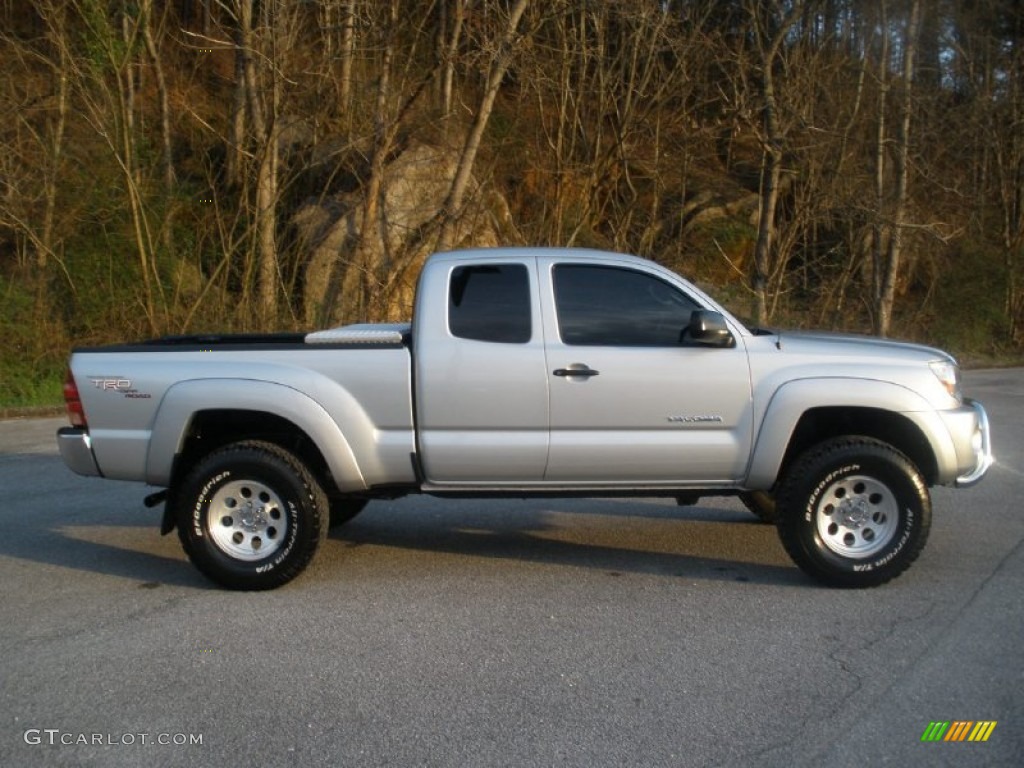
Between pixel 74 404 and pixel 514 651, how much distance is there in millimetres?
3146

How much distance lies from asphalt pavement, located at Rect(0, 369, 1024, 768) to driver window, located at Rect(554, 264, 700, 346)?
5.06 ft

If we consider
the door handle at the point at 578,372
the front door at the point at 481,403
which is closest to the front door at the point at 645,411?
the door handle at the point at 578,372

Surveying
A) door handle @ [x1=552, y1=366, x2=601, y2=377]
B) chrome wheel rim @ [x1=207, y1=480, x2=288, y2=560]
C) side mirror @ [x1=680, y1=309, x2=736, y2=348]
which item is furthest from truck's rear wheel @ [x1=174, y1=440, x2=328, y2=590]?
side mirror @ [x1=680, y1=309, x2=736, y2=348]

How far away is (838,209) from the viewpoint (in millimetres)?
22969

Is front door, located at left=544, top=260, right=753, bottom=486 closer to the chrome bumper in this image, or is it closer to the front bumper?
the chrome bumper

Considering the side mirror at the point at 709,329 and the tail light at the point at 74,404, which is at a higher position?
the side mirror at the point at 709,329

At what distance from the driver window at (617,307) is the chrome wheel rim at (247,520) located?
81.6 inches

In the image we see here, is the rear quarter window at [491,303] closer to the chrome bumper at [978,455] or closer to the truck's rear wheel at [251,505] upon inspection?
the truck's rear wheel at [251,505]

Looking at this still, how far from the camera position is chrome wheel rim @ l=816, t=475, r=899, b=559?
6266 mm

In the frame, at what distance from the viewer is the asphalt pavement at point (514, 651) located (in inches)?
169

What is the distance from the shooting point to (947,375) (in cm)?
636

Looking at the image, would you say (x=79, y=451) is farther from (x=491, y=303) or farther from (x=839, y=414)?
(x=839, y=414)

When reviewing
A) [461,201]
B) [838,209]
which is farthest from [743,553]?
[838,209]

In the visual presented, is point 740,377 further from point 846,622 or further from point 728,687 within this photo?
point 728,687
